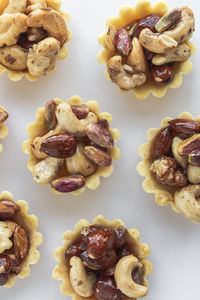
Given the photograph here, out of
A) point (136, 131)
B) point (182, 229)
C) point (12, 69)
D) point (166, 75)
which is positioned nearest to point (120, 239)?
point (182, 229)

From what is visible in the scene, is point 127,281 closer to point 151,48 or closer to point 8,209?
point 8,209

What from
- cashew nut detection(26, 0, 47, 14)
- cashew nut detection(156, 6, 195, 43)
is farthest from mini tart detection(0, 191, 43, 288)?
cashew nut detection(156, 6, 195, 43)

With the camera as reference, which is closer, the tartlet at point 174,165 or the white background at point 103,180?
the tartlet at point 174,165

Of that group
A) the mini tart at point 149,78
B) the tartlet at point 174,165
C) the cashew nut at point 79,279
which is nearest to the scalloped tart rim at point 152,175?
the tartlet at point 174,165

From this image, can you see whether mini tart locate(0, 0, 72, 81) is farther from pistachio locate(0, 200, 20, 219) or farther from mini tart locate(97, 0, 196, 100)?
pistachio locate(0, 200, 20, 219)

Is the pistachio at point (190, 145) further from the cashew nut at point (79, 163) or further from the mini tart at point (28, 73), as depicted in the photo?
the mini tart at point (28, 73)

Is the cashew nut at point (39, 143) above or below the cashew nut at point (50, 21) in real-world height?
below

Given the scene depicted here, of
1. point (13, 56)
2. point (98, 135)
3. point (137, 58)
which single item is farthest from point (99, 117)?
point (13, 56)
